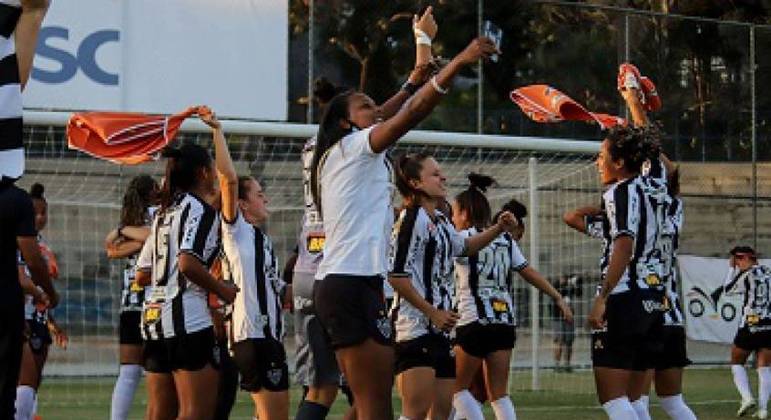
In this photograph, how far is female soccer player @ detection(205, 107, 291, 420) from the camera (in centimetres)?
963

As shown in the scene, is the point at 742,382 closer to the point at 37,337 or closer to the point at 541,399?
the point at 541,399

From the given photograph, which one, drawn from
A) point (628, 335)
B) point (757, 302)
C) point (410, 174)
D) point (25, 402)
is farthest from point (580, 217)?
point (757, 302)

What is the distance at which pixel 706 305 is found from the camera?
2622 cm

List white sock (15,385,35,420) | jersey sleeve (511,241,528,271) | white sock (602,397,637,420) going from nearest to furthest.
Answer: white sock (602,397,637,420) < white sock (15,385,35,420) < jersey sleeve (511,241,528,271)

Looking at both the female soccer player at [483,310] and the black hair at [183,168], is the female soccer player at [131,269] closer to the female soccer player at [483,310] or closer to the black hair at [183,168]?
the black hair at [183,168]

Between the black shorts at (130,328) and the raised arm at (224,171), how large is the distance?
9.39 ft

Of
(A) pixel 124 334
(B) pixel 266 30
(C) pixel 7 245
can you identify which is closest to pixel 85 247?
(B) pixel 266 30

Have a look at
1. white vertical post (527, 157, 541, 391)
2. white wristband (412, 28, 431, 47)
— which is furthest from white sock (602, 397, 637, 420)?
white vertical post (527, 157, 541, 391)

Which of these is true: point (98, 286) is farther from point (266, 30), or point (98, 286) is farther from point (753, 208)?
point (753, 208)

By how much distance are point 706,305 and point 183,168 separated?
1802 cm

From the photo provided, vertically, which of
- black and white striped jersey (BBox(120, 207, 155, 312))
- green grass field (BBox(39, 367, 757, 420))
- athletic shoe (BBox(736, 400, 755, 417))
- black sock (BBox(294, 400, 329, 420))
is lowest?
green grass field (BBox(39, 367, 757, 420))

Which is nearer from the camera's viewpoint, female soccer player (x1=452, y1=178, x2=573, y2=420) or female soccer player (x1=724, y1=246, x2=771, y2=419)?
female soccer player (x1=452, y1=178, x2=573, y2=420)

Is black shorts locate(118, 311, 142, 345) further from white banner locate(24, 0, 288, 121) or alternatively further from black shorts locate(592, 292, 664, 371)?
white banner locate(24, 0, 288, 121)

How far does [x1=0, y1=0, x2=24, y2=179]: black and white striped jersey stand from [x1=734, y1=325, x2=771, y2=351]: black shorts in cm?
1516
